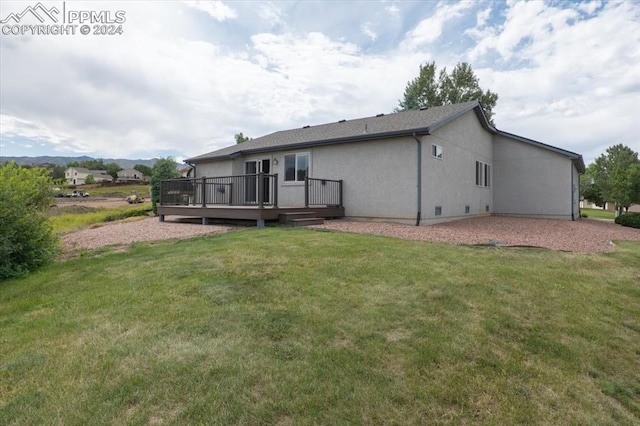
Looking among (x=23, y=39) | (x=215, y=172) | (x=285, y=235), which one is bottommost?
(x=285, y=235)

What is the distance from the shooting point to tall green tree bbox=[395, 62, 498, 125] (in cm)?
3281

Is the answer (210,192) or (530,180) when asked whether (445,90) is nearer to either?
(530,180)

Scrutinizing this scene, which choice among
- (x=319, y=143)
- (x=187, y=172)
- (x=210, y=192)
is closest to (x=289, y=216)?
(x=319, y=143)

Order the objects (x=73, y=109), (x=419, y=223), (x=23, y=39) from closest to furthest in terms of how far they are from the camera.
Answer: (x=23, y=39) < (x=419, y=223) < (x=73, y=109)

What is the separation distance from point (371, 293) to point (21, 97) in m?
14.3

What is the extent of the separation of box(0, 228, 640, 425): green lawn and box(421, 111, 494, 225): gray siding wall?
6551 mm

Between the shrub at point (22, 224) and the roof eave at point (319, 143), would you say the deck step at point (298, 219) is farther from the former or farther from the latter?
the shrub at point (22, 224)

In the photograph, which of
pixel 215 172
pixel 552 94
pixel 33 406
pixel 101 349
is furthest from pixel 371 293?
pixel 552 94

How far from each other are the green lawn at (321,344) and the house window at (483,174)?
11.0 m

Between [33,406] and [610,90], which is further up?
[610,90]

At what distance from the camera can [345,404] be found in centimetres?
221

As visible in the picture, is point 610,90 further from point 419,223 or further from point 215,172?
point 215,172

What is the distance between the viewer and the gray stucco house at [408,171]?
37.8 feet

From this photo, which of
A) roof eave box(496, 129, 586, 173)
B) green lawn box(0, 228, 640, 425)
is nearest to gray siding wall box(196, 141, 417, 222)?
green lawn box(0, 228, 640, 425)
